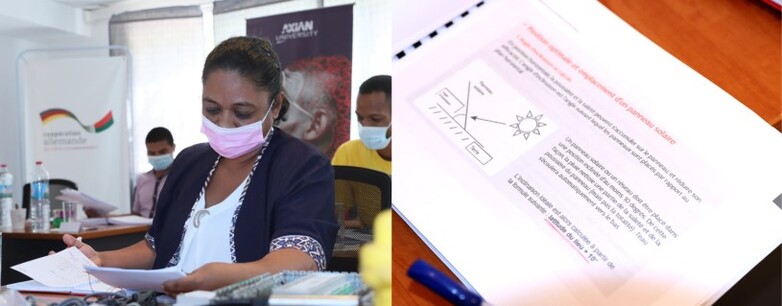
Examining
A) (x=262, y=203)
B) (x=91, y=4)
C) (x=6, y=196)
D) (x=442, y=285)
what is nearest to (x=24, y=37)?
(x=91, y=4)

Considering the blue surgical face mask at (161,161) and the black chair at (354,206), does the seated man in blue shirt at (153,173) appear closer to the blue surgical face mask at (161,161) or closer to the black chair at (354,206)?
the blue surgical face mask at (161,161)

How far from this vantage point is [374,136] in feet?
2.58

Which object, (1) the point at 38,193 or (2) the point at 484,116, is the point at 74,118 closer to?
(1) the point at 38,193

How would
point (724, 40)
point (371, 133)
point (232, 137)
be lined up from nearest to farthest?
point (724, 40) → point (232, 137) → point (371, 133)

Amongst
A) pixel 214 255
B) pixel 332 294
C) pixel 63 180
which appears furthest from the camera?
pixel 63 180

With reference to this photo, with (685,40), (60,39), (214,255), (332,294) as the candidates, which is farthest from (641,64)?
(60,39)

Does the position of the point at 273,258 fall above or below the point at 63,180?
below

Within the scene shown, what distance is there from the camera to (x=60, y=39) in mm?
685

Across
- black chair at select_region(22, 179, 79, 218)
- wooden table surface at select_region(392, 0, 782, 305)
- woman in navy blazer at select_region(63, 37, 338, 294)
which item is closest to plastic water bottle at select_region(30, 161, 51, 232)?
black chair at select_region(22, 179, 79, 218)

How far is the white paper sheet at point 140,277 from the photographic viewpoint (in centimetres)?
56

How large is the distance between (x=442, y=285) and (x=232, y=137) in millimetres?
327

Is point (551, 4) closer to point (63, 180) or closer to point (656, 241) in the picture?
point (656, 241)

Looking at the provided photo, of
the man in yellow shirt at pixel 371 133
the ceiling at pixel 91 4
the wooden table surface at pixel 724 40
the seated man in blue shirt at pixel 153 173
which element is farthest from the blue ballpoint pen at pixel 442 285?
the ceiling at pixel 91 4

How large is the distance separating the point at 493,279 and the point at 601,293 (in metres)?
0.08
